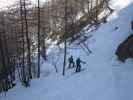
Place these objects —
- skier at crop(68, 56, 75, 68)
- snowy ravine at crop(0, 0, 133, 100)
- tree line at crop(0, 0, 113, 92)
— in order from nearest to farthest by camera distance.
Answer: snowy ravine at crop(0, 0, 133, 100) → skier at crop(68, 56, 75, 68) → tree line at crop(0, 0, 113, 92)

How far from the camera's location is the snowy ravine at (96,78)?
1134 inches

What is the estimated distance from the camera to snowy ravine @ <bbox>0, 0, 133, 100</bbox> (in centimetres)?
2881

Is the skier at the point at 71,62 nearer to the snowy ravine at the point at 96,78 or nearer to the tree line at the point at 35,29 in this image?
the snowy ravine at the point at 96,78

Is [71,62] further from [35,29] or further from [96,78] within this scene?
[35,29]

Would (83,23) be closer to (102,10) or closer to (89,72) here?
(102,10)

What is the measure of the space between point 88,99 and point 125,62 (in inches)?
244

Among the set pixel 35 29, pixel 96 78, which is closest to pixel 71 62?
pixel 96 78

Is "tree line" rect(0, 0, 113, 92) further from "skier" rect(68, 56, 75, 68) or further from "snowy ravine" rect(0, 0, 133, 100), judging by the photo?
A: "skier" rect(68, 56, 75, 68)

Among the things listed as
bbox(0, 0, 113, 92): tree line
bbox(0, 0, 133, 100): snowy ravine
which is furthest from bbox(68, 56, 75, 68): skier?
bbox(0, 0, 113, 92): tree line

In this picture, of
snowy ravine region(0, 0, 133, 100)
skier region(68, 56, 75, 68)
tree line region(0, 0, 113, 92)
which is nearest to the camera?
snowy ravine region(0, 0, 133, 100)

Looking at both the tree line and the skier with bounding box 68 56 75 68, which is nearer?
the skier with bounding box 68 56 75 68

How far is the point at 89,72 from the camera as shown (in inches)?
1313

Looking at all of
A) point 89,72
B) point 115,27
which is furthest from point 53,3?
point 89,72

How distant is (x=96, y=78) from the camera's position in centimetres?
3148
